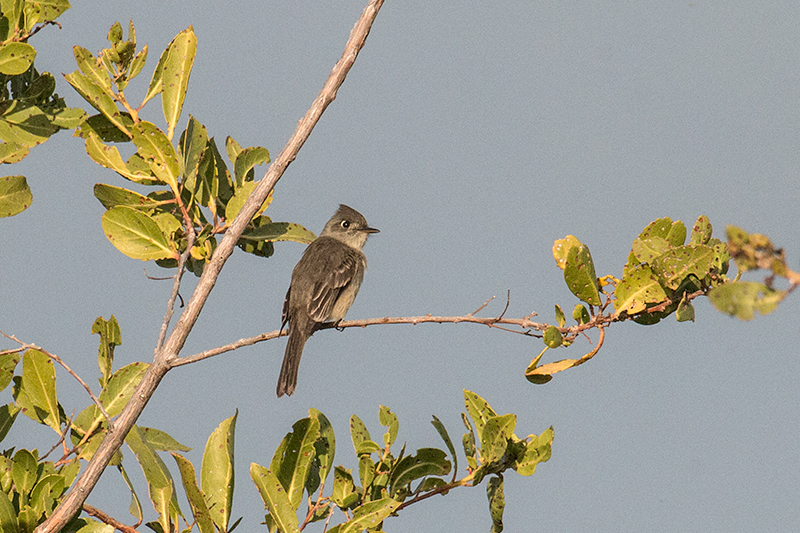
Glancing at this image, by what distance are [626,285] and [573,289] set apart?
11.1 inches

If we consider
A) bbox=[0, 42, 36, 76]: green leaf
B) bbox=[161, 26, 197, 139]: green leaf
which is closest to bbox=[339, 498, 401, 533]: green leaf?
bbox=[161, 26, 197, 139]: green leaf

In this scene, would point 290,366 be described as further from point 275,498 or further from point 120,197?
point 275,498

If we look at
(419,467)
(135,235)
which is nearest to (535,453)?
(419,467)

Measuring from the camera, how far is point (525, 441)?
12.7 ft

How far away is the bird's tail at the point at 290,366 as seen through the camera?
7.59 meters

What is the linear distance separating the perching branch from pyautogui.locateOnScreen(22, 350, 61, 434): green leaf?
1.99 feet

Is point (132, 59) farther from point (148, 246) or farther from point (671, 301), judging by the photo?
point (671, 301)

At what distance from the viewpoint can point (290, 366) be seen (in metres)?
7.61

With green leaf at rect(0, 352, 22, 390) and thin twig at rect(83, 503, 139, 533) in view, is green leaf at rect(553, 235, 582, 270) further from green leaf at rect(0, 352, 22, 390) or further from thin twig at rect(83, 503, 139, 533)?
green leaf at rect(0, 352, 22, 390)

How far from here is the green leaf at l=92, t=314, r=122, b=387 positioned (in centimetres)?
412

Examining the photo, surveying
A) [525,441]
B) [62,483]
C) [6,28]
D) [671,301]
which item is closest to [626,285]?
[671,301]

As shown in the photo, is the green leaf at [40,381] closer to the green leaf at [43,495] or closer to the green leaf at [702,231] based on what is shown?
the green leaf at [43,495]

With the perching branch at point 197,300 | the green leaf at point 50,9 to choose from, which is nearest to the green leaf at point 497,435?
the perching branch at point 197,300

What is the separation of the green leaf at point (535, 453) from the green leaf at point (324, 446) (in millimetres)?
917
